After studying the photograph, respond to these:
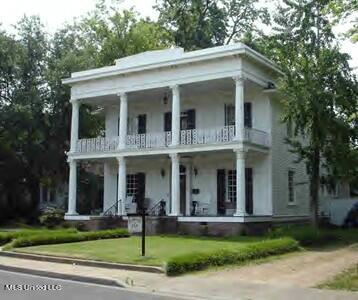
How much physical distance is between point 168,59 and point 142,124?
5593 millimetres

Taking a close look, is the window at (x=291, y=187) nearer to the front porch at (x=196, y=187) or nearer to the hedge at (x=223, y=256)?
the front porch at (x=196, y=187)

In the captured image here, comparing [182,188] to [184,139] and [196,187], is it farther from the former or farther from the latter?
[184,139]

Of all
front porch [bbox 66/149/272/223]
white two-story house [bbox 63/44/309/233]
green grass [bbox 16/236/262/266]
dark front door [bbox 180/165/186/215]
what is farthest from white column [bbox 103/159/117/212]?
green grass [bbox 16/236/262/266]

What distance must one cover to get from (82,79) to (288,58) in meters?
12.0

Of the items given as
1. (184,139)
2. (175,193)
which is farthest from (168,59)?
(175,193)

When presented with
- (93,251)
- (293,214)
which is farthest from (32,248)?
(293,214)

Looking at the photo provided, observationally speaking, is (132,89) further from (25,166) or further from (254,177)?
(25,166)

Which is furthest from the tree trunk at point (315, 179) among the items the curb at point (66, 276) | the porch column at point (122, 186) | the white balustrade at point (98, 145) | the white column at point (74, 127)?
the curb at point (66, 276)

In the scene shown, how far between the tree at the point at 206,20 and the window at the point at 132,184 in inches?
650

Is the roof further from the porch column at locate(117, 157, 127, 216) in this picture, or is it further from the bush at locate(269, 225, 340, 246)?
the bush at locate(269, 225, 340, 246)

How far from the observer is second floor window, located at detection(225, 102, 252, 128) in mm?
28578

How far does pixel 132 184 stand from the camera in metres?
32.2

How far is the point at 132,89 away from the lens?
95.3 feet

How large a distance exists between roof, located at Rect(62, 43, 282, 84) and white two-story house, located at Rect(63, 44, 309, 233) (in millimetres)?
51
